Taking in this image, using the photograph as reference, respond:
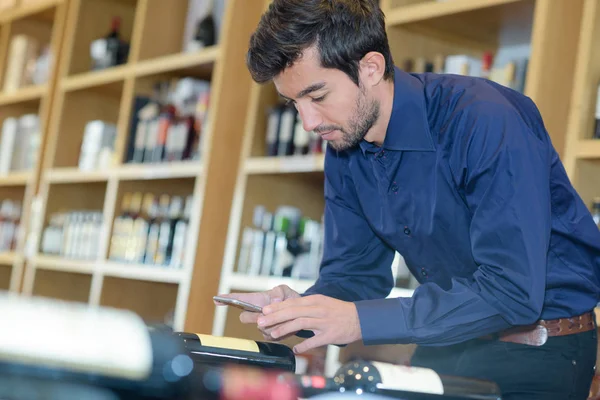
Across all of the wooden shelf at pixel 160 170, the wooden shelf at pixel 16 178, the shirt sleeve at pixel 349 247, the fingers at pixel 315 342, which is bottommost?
the fingers at pixel 315 342

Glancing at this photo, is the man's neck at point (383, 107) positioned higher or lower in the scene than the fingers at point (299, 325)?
higher

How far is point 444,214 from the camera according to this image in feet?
4.61

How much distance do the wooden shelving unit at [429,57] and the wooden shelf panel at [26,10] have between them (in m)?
1.80

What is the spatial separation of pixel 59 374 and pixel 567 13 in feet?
5.51

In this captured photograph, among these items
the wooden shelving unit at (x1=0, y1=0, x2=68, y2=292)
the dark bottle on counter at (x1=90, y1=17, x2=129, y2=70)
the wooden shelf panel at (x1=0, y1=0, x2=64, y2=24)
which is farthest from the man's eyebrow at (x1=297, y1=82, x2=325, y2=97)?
the wooden shelf panel at (x1=0, y1=0, x2=64, y2=24)

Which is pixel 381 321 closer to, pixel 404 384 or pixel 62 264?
pixel 404 384

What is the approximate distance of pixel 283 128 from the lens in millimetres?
2707

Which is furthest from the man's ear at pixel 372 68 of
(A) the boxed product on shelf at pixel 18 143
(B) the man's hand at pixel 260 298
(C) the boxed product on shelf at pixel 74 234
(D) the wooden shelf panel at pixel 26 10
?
(A) the boxed product on shelf at pixel 18 143

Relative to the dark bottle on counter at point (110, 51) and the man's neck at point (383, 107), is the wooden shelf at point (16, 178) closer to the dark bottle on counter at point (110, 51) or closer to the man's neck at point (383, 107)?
the dark bottle on counter at point (110, 51)

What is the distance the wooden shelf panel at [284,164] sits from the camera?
2.48 metres

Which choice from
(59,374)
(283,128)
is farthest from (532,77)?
(59,374)

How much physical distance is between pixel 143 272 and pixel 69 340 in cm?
250

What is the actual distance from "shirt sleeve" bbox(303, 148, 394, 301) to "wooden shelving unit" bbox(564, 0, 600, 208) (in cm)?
52

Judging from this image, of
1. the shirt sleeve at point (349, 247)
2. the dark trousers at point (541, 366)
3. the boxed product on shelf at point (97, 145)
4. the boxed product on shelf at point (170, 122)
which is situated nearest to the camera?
the dark trousers at point (541, 366)
